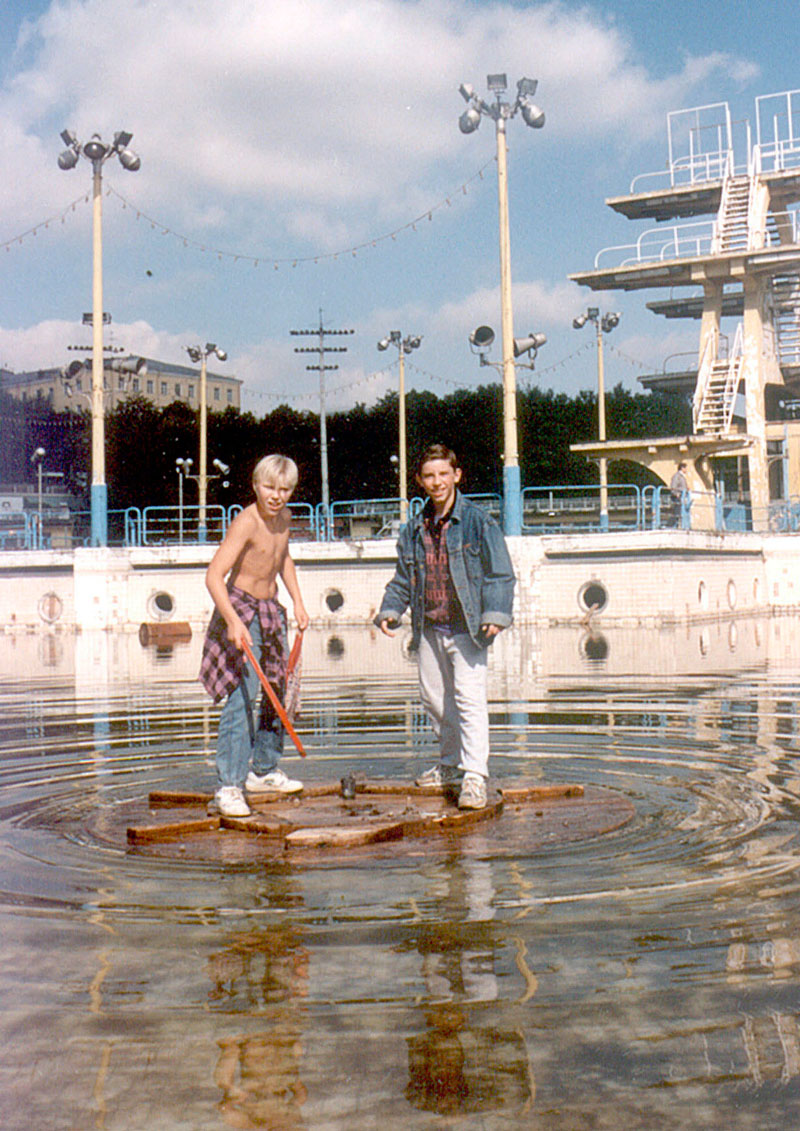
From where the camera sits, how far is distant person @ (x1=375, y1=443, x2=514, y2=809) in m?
6.03

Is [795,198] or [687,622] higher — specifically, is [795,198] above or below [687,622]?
above

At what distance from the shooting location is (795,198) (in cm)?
3816

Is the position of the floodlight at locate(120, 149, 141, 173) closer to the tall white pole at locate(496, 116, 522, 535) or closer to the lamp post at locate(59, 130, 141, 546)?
the lamp post at locate(59, 130, 141, 546)

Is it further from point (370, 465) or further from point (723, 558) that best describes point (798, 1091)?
point (370, 465)

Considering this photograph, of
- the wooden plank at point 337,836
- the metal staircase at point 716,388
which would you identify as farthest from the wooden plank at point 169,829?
the metal staircase at point 716,388

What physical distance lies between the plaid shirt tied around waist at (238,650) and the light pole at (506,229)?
20.2 m

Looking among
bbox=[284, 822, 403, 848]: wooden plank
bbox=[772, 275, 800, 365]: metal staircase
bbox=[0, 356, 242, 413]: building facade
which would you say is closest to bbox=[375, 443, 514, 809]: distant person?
bbox=[284, 822, 403, 848]: wooden plank

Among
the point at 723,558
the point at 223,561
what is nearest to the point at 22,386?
the point at 723,558

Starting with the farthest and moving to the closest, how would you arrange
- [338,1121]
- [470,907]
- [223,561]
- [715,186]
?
[715,186], [223,561], [470,907], [338,1121]

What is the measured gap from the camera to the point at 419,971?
3.41m

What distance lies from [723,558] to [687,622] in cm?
312

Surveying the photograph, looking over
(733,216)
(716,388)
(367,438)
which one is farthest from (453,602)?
(367,438)

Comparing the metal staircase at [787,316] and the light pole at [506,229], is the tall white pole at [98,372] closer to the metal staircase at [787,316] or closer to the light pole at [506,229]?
the light pole at [506,229]

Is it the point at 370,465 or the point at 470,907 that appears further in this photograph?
the point at 370,465
